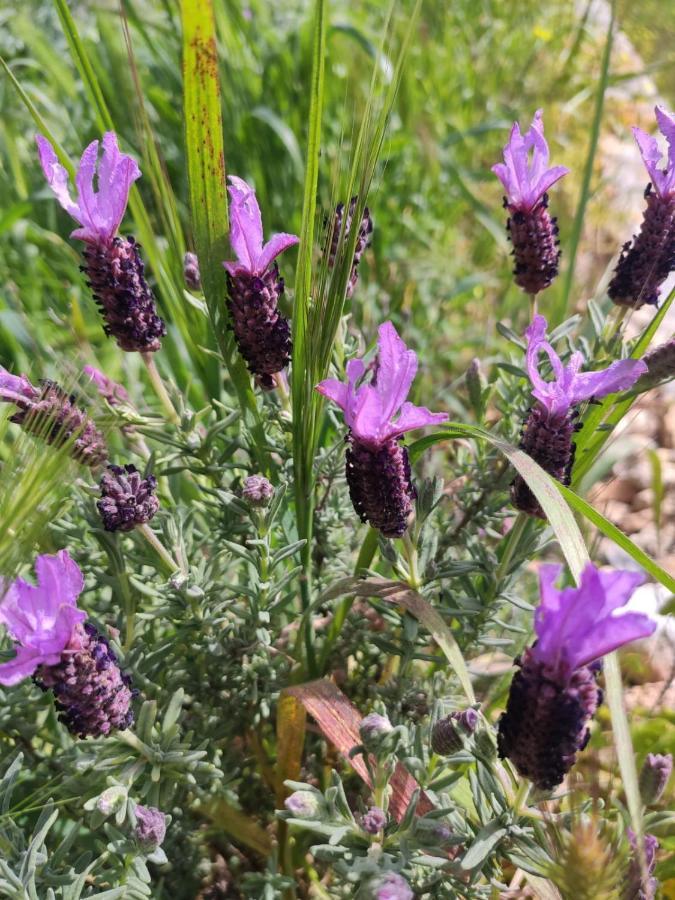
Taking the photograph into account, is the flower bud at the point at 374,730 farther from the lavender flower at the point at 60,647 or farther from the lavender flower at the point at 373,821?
the lavender flower at the point at 60,647

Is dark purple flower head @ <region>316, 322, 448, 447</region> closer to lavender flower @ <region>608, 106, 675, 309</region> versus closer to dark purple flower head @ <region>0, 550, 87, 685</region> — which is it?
dark purple flower head @ <region>0, 550, 87, 685</region>

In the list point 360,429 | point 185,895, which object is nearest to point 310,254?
point 360,429

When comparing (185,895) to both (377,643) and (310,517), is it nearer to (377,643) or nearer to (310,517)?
(377,643)

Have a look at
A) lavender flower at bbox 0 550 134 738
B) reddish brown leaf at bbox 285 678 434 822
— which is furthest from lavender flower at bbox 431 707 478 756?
lavender flower at bbox 0 550 134 738

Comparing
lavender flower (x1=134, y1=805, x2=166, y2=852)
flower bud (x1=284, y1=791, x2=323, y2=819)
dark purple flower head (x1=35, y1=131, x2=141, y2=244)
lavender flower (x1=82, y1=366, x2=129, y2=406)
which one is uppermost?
dark purple flower head (x1=35, y1=131, x2=141, y2=244)

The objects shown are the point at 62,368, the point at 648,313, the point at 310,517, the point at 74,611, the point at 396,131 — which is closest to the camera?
the point at 74,611
